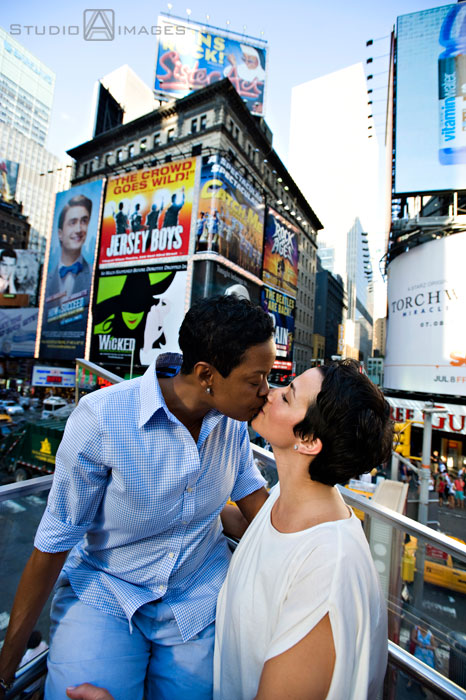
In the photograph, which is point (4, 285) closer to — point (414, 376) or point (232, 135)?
point (232, 135)

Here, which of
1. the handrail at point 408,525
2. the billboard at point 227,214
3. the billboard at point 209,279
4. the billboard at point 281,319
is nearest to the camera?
the handrail at point 408,525

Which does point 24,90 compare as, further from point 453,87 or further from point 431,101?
point 453,87

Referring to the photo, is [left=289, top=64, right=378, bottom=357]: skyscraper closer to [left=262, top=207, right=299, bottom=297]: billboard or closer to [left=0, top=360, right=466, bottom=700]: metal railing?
[left=262, top=207, right=299, bottom=297]: billboard

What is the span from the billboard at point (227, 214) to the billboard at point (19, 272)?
26.7 metres

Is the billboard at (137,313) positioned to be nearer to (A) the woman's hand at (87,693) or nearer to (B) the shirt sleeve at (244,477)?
(B) the shirt sleeve at (244,477)

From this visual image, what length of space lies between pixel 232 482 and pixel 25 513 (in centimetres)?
163

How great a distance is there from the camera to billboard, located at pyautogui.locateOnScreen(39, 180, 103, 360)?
27656 mm

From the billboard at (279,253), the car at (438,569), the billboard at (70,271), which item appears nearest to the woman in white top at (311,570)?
the car at (438,569)

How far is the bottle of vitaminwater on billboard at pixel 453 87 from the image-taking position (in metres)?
18.6

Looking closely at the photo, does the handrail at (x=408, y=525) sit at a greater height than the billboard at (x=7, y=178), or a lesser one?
lesser

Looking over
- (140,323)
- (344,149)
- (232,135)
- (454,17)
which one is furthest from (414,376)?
(344,149)

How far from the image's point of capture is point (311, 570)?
104cm

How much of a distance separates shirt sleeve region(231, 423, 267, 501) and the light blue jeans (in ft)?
2.06

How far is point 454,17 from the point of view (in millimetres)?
19141
